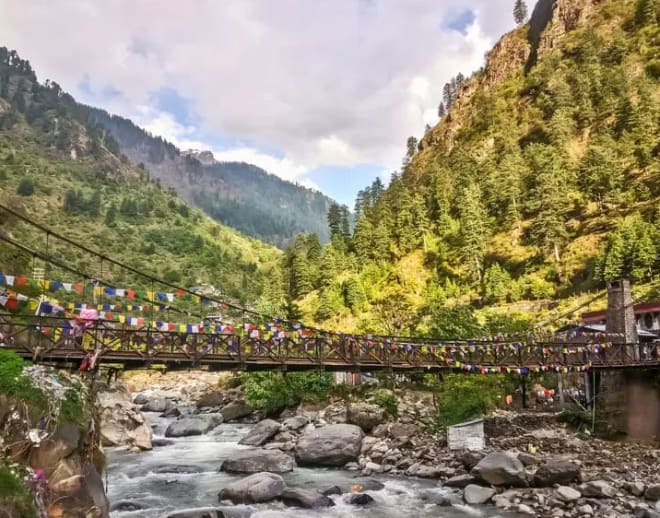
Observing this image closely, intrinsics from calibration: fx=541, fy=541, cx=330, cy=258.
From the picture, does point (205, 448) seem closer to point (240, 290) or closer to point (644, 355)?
point (644, 355)

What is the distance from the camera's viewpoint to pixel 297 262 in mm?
70750

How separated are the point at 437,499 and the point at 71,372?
1184 cm

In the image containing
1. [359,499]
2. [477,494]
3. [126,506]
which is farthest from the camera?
[359,499]

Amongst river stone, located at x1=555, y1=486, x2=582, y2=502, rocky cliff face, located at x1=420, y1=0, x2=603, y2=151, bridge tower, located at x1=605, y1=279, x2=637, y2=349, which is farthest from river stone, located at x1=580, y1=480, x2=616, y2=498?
rocky cliff face, located at x1=420, y1=0, x2=603, y2=151

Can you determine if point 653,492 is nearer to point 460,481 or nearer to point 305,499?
point 460,481

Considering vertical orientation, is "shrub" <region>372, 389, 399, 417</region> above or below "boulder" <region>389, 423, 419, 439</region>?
above

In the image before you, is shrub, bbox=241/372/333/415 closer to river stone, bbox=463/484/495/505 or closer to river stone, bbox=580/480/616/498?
river stone, bbox=463/484/495/505

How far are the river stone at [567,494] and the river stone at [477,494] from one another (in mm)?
1936

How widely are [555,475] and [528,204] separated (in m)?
49.2

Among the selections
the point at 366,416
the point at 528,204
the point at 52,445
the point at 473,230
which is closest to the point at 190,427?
the point at 366,416

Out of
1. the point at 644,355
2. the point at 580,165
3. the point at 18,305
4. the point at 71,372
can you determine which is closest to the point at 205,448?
the point at 18,305

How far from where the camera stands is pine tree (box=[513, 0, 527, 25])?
115600mm

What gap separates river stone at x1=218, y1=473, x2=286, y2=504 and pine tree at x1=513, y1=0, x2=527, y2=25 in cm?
12078

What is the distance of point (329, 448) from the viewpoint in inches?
904
